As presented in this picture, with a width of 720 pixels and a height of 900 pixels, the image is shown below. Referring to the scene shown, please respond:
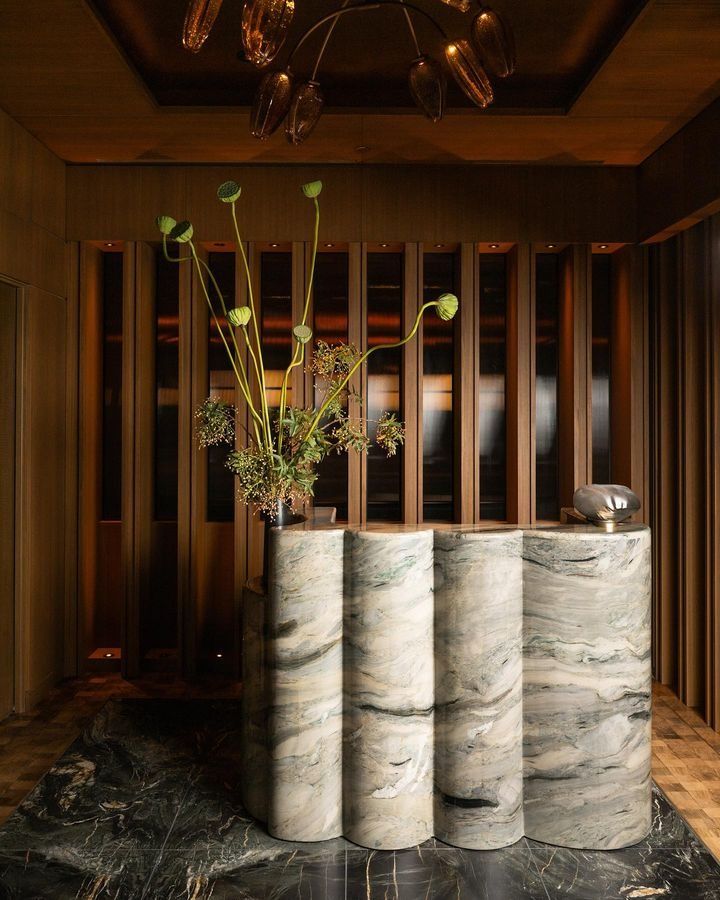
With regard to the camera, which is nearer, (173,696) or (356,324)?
(173,696)

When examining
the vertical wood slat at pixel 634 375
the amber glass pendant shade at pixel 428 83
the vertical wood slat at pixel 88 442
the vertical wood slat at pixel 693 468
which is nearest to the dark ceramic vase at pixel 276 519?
the amber glass pendant shade at pixel 428 83

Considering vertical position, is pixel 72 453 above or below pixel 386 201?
below

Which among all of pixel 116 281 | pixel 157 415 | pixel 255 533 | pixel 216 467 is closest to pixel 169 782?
pixel 255 533

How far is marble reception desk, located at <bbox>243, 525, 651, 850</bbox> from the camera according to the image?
90.0 inches

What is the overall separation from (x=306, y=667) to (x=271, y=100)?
5.56ft

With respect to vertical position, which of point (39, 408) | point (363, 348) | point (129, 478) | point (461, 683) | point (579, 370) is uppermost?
point (363, 348)

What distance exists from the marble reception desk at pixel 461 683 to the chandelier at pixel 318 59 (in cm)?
126

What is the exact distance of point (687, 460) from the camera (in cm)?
379

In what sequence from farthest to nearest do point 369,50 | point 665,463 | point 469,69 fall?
point 665,463 → point 369,50 → point 469,69

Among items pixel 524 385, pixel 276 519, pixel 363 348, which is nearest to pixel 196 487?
pixel 363 348

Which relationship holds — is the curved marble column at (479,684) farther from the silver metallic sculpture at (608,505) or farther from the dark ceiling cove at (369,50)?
the dark ceiling cove at (369,50)

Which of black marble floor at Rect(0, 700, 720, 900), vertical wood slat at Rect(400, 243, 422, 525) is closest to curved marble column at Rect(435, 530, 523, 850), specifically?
black marble floor at Rect(0, 700, 720, 900)

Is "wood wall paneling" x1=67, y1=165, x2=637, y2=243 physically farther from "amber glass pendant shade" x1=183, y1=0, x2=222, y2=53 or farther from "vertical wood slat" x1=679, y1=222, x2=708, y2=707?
"amber glass pendant shade" x1=183, y1=0, x2=222, y2=53

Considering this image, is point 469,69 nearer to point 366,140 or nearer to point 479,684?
point 479,684
